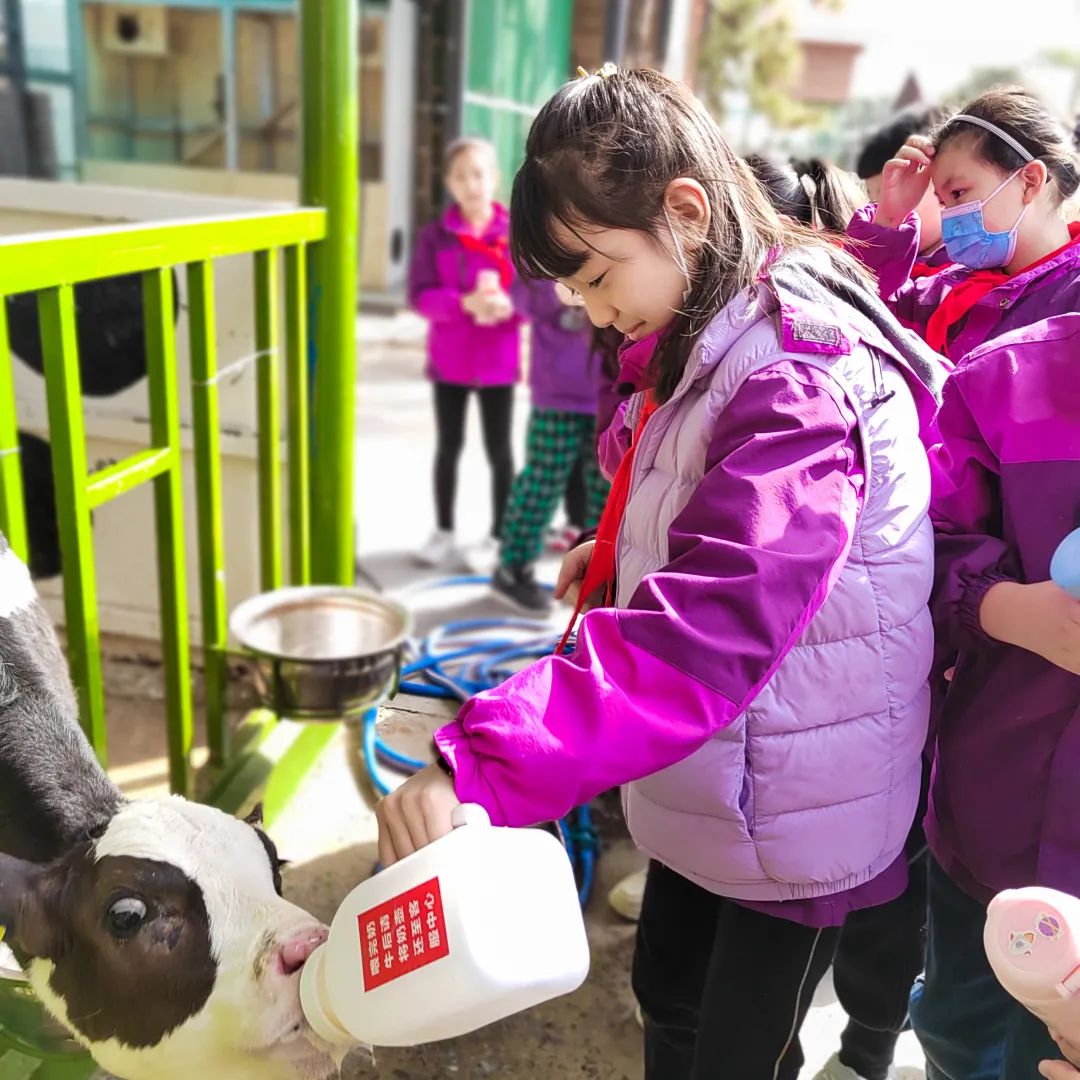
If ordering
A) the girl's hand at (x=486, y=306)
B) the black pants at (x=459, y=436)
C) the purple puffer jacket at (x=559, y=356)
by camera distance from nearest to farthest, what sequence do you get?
the purple puffer jacket at (x=559, y=356)
the girl's hand at (x=486, y=306)
the black pants at (x=459, y=436)

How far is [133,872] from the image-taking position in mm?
1286

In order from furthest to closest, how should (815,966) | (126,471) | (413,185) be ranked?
(413,185), (126,471), (815,966)

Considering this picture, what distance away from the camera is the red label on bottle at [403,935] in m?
0.87

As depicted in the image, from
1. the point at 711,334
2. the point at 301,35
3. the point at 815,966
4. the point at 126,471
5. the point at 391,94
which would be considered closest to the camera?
the point at 711,334

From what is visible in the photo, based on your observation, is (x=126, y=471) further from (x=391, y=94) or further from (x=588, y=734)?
(x=391, y=94)

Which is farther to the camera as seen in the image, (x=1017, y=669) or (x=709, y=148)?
(x=1017, y=669)

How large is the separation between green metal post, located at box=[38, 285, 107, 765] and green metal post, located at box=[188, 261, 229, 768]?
39cm

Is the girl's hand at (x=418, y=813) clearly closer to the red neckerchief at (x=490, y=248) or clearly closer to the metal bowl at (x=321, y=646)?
the metal bowl at (x=321, y=646)

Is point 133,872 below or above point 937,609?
below

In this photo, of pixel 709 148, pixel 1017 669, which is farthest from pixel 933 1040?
pixel 709 148

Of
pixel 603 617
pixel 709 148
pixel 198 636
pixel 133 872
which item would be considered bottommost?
pixel 198 636

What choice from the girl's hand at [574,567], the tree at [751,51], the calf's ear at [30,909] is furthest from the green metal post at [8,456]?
the tree at [751,51]

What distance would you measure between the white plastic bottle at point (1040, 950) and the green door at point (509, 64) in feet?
24.3

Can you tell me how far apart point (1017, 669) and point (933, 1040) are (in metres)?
0.59
